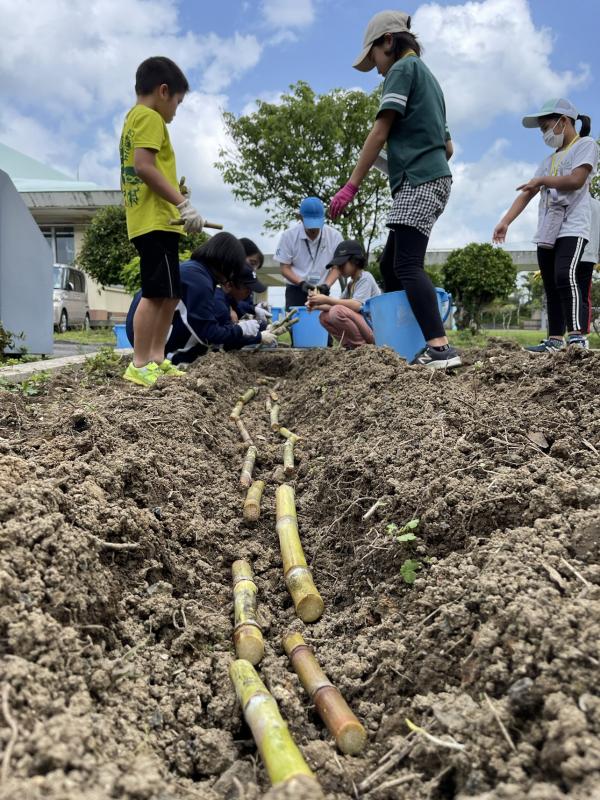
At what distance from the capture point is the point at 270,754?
1.11 m

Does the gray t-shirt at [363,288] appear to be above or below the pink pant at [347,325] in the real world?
above

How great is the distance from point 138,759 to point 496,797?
1.86 ft

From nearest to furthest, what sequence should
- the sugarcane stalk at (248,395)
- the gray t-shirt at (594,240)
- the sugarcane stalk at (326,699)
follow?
the sugarcane stalk at (326,699) < the sugarcane stalk at (248,395) < the gray t-shirt at (594,240)

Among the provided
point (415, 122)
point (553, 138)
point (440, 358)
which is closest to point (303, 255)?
point (553, 138)

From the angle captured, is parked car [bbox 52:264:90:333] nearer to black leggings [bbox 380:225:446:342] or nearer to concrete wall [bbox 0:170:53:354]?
concrete wall [bbox 0:170:53:354]

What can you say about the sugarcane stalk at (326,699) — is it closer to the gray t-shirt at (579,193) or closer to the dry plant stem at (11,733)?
the dry plant stem at (11,733)

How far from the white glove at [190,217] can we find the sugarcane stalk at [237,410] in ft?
3.68

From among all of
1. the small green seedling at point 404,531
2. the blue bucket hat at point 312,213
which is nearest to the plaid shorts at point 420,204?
the small green seedling at point 404,531

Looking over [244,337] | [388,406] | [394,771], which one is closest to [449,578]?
[394,771]

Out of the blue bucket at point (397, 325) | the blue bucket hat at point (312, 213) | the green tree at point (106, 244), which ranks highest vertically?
the green tree at point (106, 244)

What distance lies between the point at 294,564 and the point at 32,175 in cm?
2758

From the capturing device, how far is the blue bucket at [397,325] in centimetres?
440

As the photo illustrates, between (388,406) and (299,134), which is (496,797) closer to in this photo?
(388,406)

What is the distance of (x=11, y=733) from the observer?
92cm
